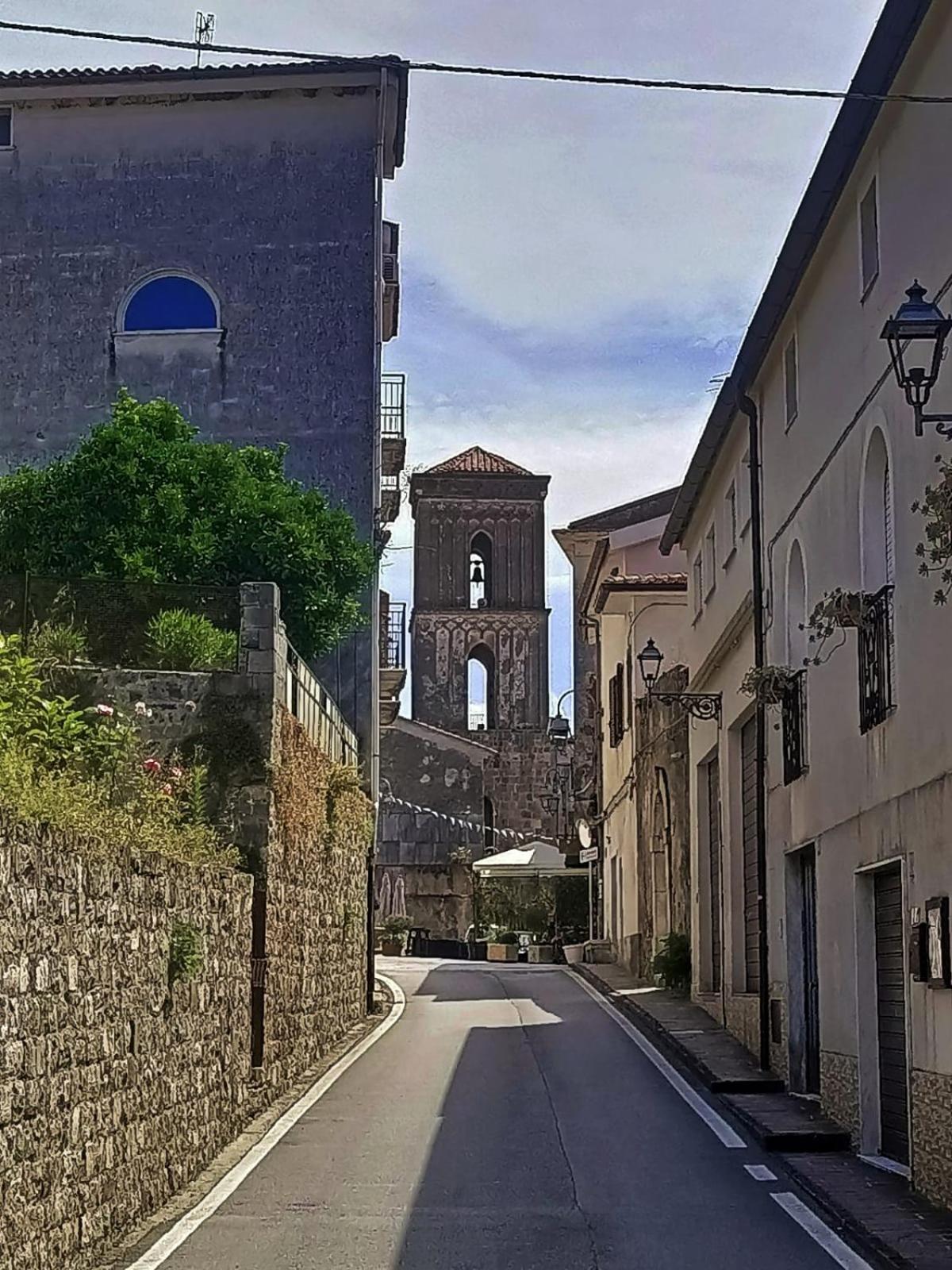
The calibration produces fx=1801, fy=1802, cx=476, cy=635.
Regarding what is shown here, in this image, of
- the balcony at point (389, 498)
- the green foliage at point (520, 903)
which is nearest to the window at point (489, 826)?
the green foliage at point (520, 903)

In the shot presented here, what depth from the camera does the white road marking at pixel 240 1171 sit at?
1002 cm

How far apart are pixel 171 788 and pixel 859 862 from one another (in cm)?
606

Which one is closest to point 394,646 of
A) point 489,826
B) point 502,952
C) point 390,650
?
point 390,650

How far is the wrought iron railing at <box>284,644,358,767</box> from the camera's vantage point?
19.2 m

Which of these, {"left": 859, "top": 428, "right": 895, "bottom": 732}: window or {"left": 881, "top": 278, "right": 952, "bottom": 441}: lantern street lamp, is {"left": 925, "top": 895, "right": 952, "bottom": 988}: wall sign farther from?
{"left": 881, "top": 278, "right": 952, "bottom": 441}: lantern street lamp

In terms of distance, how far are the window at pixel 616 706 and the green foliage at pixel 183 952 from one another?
2684 centimetres

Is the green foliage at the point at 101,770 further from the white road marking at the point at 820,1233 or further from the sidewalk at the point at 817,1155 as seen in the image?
the sidewalk at the point at 817,1155

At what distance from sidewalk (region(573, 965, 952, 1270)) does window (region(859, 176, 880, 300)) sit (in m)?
6.64

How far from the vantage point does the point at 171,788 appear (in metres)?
16.0

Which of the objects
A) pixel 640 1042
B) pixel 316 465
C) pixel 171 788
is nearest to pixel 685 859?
pixel 640 1042

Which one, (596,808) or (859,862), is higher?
(596,808)

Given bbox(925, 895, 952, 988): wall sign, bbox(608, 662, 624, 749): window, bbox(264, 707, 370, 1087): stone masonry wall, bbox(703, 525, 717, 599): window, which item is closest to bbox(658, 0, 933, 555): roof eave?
bbox(703, 525, 717, 599): window

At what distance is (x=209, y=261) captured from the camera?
28.8m

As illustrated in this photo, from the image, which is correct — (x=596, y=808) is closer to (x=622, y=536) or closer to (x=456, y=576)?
(x=622, y=536)
